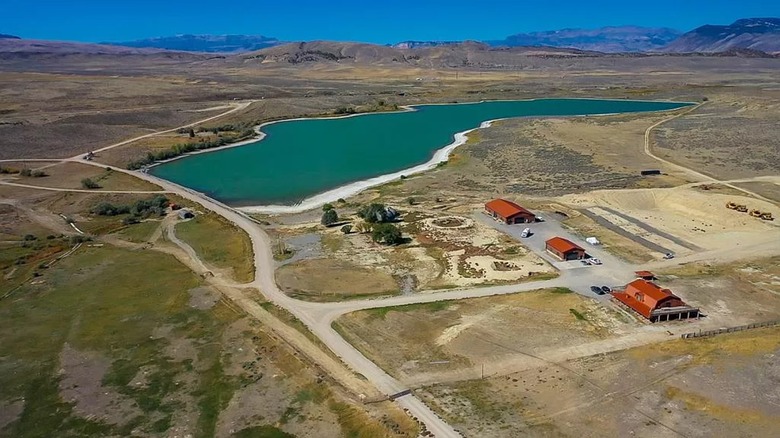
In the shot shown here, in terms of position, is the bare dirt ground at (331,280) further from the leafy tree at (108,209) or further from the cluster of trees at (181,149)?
the cluster of trees at (181,149)

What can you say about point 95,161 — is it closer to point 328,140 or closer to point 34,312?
point 328,140

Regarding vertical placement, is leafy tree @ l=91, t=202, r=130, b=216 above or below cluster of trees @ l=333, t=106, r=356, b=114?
below

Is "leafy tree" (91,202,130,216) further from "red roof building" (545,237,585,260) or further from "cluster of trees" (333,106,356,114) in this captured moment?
"cluster of trees" (333,106,356,114)

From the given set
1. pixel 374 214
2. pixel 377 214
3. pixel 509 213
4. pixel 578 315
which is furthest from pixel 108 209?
pixel 578 315

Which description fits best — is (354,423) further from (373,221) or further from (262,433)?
(373,221)

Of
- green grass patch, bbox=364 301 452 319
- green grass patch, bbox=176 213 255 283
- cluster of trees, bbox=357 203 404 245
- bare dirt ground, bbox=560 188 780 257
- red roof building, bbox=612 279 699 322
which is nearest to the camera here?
red roof building, bbox=612 279 699 322

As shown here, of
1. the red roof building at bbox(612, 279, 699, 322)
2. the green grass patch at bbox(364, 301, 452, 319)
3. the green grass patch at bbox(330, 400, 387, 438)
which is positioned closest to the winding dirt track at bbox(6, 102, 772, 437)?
the green grass patch at bbox(364, 301, 452, 319)
